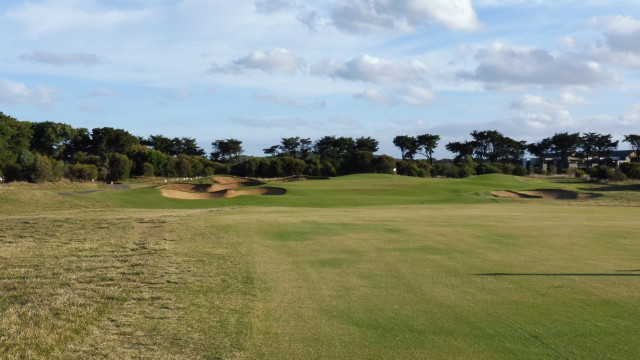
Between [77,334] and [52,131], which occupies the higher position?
[52,131]

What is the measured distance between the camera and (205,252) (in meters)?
14.4

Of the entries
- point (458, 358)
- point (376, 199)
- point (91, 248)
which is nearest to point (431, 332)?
point (458, 358)

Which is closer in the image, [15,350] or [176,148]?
[15,350]

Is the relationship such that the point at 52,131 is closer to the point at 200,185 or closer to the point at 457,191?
the point at 200,185

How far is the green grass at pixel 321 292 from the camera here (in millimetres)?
6648

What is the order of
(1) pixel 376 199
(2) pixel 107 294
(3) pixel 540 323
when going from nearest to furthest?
(3) pixel 540 323
(2) pixel 107 294
(1) pixel 376 199

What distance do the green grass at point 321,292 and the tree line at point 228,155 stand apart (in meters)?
59.0

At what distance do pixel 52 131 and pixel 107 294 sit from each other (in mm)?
101300

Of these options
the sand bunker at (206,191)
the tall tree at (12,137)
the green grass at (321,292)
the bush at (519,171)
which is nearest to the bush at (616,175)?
the bush at (519,171)

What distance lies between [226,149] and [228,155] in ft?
10.2

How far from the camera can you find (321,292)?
9609 millimetres

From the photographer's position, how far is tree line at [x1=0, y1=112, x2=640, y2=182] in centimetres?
7644

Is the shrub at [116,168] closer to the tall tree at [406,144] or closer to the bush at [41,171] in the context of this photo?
the bush at [41,171]

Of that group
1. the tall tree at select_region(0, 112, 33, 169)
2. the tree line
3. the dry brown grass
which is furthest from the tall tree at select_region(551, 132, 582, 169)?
the dry brown grass
